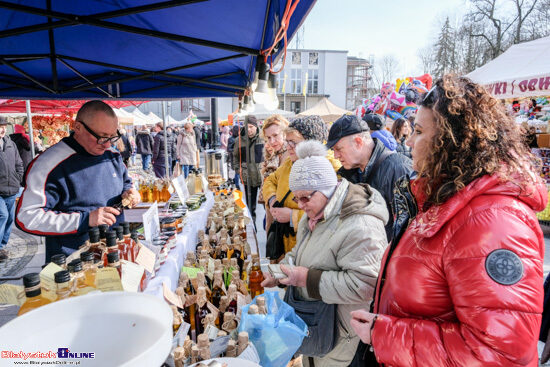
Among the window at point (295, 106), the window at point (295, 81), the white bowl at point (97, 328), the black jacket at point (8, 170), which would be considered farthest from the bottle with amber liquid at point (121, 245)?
the window at point (295, 81)

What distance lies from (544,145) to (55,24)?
9.56 metres

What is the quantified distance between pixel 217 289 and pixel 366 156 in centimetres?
152

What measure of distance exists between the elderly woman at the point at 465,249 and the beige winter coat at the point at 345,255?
0.33 metres

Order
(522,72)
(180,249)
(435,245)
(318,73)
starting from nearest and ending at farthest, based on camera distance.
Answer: (435,245)
(180,249)
(522,72)
(318,73)

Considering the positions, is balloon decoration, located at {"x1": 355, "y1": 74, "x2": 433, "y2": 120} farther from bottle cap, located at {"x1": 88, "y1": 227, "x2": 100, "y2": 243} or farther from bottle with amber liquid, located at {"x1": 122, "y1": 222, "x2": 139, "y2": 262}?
bottle cap, located at {"x1": 88, "y1": 227, "x2": 100, "y2": 243}

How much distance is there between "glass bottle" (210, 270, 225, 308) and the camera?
187cm

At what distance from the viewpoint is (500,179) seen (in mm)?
875

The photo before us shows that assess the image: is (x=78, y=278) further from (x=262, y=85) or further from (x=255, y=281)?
(x=262, y=85)

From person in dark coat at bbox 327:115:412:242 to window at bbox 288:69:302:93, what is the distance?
136ft

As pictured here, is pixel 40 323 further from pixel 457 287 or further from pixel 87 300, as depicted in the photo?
pixel 457 287

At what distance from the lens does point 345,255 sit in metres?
1.51

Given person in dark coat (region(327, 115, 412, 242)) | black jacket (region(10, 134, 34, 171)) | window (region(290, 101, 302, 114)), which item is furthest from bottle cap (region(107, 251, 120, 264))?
window (region(290, 101, 302, 114))

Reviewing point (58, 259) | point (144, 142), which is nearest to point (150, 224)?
point (58, 259)

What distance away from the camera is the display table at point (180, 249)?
66.5 inches
